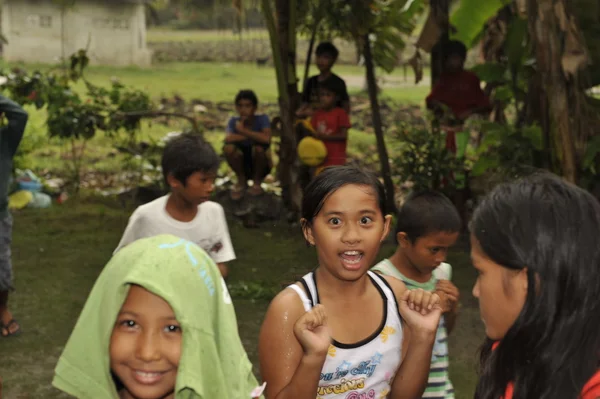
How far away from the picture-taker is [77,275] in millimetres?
6820

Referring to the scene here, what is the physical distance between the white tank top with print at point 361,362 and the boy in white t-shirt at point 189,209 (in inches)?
64.1

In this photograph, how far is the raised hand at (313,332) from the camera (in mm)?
2512

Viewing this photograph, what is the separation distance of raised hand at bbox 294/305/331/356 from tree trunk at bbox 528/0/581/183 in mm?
2976

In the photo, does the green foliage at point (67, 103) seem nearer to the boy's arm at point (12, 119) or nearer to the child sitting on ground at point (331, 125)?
the child sitting on ground at point (331, 125)

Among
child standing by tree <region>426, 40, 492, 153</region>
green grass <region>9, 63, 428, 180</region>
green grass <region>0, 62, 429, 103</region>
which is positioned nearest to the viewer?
child standing by tree <region>426, 40, 492, 153</region>

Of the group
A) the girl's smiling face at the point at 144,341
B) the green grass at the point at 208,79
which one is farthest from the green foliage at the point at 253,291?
the green grass at the point at 208,79

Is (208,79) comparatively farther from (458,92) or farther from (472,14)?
(472,14)

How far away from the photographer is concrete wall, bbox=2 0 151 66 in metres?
21.7

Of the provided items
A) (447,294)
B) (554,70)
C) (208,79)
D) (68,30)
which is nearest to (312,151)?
(554,70)

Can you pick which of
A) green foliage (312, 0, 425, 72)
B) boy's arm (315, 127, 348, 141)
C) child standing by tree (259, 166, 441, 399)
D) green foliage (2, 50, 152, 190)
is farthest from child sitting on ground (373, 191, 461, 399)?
green foliage (2, 50, 152, 190)

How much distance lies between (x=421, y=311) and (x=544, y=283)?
87 centimetres

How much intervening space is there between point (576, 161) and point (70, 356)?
152 inches

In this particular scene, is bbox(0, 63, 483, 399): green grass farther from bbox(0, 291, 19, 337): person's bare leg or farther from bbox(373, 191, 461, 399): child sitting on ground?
bbox(373, 191, 461, 399): child sitting on ground

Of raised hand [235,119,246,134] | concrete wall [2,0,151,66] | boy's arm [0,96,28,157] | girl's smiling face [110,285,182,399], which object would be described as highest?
concrete wall [2,0,151,66]
